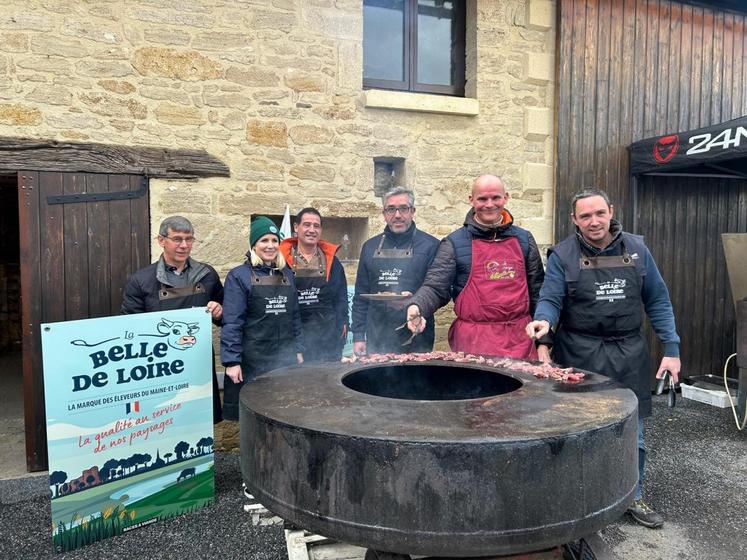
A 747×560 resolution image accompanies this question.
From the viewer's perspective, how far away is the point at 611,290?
292cm

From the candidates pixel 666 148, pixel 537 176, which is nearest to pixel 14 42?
pixel 537 176

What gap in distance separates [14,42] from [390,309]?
10.1 ft

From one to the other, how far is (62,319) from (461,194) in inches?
132

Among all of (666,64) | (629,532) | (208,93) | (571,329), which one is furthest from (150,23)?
(666,64)

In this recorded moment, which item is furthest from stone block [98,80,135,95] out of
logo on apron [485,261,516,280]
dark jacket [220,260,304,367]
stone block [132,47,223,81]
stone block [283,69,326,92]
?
logo on apron [485,261,516,280]

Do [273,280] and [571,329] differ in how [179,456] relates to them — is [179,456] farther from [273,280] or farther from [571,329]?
[571,329]

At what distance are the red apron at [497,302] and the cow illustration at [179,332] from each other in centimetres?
166

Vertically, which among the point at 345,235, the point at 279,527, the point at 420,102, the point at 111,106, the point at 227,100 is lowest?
the point at 279,527

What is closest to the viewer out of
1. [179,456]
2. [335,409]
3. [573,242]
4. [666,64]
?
[335,409]

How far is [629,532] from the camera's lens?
3.16 metres

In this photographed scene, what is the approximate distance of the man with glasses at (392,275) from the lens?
366 cm

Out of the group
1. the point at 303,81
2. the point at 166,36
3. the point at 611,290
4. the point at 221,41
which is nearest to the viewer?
the point at 611,290

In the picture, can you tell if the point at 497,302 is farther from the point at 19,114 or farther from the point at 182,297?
the point at 19,114

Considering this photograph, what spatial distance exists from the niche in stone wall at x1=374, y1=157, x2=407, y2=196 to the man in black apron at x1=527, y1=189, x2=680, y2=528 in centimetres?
213
